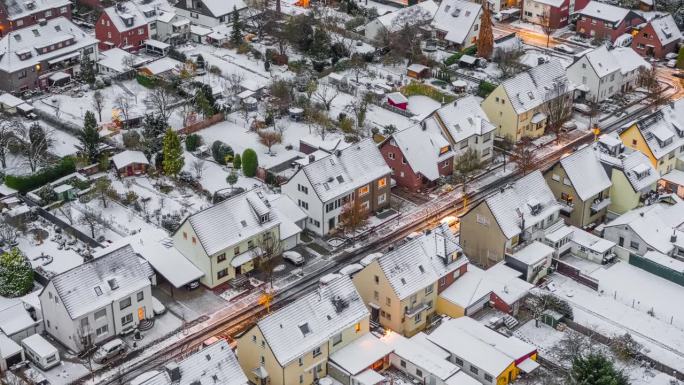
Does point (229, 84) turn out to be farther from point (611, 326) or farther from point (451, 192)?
point (611, 326)

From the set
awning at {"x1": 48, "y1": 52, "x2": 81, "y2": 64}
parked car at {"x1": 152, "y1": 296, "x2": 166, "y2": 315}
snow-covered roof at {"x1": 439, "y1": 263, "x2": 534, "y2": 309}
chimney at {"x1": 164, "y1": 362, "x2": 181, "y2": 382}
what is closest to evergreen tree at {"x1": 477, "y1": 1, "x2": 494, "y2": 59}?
A: awning at {"x1": 48, "y1": 52, "x2": 81, "y2": 64}

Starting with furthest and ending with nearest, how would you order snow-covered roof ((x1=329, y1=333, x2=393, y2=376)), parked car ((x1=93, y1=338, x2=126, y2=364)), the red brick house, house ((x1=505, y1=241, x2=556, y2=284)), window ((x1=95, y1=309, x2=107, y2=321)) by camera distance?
the red brick house, house ((x1=505, y1=241, x2=556, y2=284)), window ((x1=95, y1=309, x2=107, y2=321)), parked car ((x1=93, y1=338, x2=126, y2=364)), snow-covered roof ((x1=329, y1=333, x2=393, y2=376))

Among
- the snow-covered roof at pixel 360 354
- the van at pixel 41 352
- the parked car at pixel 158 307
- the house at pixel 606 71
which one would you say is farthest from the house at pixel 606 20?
the van at pixel 41 352

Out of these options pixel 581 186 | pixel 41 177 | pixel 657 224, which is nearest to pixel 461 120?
pixel 581 186

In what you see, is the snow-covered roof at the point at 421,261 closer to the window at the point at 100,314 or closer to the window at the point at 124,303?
the window at the point at 124,303

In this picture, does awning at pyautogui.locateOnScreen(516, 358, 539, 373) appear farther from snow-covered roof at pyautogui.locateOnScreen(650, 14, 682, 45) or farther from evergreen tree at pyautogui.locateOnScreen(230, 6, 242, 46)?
evergreen tree at pyautogui.locateOnScreen(230, 6, 242, 46)
